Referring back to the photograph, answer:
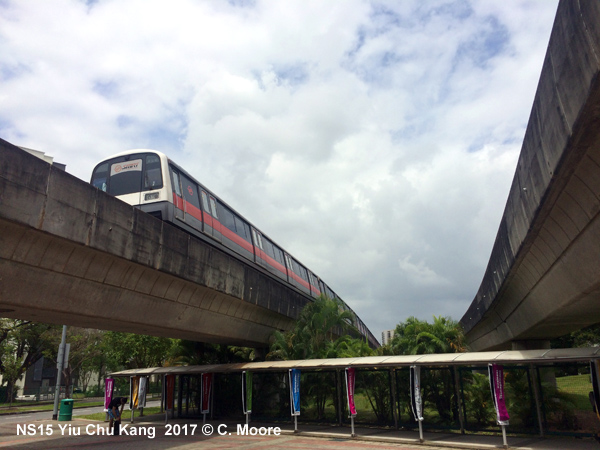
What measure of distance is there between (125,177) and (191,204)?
8.01 ft

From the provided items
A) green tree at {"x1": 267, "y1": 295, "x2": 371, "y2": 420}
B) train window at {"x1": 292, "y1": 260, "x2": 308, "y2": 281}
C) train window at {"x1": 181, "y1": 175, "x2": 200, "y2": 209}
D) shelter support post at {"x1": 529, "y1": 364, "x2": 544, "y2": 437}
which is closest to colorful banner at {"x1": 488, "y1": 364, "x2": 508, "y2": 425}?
shelter support post at {"x1": 529, "y1": 364, "x2": 544, "y2": 437}

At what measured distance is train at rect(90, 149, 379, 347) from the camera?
49.3 feet

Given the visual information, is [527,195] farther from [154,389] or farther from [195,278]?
[154,389]

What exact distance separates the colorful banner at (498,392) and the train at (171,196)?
1067cm

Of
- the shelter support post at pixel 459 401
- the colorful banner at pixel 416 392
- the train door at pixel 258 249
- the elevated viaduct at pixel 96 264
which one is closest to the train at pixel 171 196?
the train door at pixel 258 249

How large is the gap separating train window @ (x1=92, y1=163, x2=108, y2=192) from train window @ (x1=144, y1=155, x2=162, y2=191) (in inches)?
81.3

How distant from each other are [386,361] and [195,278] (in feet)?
21.8

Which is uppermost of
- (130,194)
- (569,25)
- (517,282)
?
(130,194)

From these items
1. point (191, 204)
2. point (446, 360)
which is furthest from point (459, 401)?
point (191, 204)

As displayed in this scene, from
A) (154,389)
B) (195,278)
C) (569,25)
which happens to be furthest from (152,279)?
(154,389)

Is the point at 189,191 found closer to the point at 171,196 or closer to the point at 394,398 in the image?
the point at 171,196

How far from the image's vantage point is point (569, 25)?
21.4ft

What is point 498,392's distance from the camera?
42.3 feet

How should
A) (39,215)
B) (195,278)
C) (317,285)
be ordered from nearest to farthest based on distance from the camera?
1. (39,215)
2. (195,278)
3. (317,285)
